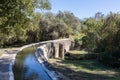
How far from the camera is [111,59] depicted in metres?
23.8

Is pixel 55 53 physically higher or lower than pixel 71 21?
lower

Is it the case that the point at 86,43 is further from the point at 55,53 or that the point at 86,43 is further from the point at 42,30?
the point at 55,53

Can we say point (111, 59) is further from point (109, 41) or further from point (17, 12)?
point (17, 12)

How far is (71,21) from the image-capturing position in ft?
223

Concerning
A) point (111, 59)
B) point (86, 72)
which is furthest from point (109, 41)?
point (86, 72)

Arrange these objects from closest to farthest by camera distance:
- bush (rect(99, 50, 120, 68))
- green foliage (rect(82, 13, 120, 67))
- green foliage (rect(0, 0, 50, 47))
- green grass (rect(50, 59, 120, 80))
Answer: green grass (rect(50, 59, 120, 80))
green foliage (rect(0, 0, 50, 47))
bush (rect(99, 50, 120, 68))
green foliage (rect(82, 13, 120, 67))

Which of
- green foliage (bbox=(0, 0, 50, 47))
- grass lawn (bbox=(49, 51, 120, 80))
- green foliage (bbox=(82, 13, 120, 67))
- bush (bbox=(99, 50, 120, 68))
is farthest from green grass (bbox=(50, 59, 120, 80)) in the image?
green foliage (bbox=(0, 0, 50, 47))

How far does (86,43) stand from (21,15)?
25733 millimetres

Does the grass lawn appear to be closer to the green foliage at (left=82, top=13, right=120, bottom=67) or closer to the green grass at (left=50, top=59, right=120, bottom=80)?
the green grass at (left=50, top=59, right=120, bottom=80)

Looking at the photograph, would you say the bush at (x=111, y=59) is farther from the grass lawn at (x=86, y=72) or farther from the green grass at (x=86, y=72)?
the green grass at (x=86, y=72)

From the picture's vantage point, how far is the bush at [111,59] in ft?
76.6

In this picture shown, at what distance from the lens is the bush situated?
23.3 m

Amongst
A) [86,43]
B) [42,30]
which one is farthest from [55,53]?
[42,30]

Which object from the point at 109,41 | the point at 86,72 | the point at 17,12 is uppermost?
the point at 17,12
